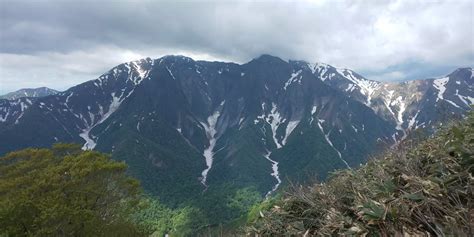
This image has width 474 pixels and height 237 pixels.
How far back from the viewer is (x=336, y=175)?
7613mm

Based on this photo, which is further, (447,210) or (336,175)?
(336,175)

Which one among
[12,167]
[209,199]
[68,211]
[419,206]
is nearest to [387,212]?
[419,206]

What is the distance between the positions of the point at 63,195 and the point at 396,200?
1986 centimetres

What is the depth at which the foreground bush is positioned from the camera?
454 centimetres

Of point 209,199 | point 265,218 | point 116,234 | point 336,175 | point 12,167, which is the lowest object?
point 209,199

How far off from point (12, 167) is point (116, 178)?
599 cm

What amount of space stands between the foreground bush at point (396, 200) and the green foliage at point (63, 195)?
53.8 ft

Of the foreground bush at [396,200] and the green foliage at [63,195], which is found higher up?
the foreground bush at [396,200]

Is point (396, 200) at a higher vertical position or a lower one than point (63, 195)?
higher

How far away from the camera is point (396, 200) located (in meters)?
4.88

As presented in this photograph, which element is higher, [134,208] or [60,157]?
[60,157]

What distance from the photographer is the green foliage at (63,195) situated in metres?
19.9

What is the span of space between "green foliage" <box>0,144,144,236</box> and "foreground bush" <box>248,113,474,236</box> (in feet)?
53.8

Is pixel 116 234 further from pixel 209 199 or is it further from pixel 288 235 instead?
pixel 209 199
